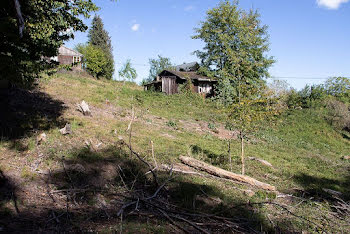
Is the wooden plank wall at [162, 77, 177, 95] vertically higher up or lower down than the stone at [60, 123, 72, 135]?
higher up

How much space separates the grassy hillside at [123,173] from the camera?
16.8ft

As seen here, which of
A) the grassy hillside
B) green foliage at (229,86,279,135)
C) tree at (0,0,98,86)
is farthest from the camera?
green foliage at (229,86,279,135)

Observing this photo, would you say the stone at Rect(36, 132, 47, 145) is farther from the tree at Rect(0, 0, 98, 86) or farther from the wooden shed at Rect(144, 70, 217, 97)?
the wooden shed at Rect(144, 70, 217, 97)

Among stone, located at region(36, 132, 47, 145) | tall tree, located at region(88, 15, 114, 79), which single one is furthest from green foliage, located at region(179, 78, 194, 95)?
stone, located at region(36, 132, 47, 145)

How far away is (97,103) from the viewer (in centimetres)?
1677

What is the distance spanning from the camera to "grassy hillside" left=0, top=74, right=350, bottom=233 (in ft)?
16.8

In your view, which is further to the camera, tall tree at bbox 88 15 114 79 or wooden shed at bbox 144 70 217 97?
tall tree at bbox 88 15 114 79

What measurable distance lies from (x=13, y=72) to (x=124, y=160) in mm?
4273

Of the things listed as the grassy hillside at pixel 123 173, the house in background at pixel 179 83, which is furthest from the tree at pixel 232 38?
the grassy hillside at pixel 123 173

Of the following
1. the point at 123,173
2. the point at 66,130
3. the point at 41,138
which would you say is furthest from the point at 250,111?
the point at 41,138

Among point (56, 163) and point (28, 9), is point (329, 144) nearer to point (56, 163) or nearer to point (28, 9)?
point (56, 163)

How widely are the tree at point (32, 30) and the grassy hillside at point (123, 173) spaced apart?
2.66 meters

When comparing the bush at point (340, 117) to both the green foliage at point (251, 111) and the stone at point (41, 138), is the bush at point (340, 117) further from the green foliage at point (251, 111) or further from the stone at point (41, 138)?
the stone at point (41, 138)

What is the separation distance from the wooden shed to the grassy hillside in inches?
498
